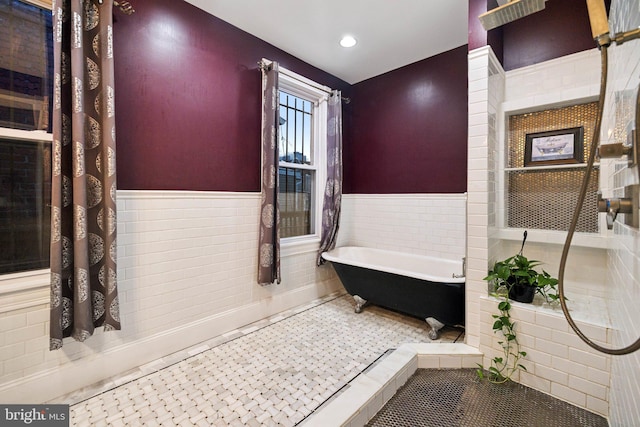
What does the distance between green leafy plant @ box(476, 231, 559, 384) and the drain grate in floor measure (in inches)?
3.3

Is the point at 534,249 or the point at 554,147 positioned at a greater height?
the point at 554,147

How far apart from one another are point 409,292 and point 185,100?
91.2 inches

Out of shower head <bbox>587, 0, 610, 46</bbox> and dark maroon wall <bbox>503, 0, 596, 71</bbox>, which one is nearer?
shower head <bbox>587, 0, 610, 46</bbox>

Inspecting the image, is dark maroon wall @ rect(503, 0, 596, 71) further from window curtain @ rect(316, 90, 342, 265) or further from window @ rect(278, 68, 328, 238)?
window @ rect(278, 68, 328, 238)

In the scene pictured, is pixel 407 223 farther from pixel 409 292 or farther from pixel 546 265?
pixel 546 265

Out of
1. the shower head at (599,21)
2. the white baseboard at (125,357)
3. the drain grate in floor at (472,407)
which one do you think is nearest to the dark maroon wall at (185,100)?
the white baseboard at (125,357)

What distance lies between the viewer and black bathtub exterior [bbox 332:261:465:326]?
84.8 inches

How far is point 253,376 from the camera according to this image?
1.80 metres

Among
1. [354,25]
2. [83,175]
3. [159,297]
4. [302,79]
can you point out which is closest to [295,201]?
[302,79]

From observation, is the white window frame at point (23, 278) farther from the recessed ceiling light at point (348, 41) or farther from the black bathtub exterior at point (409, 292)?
the recessed ceiling light at point (348, 41)

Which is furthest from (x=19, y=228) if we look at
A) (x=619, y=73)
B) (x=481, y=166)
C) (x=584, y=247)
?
(x=584, y=247)

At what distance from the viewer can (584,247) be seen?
204 centimetres

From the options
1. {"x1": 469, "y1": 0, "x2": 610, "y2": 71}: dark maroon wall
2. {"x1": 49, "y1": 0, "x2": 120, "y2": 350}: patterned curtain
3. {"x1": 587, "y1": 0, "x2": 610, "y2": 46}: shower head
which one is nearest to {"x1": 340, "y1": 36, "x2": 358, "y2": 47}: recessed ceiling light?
{"x1": 469, "y1": 0, "x2": 610, "y2": 71}: dark maroon wall

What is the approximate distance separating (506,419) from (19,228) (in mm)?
2804
